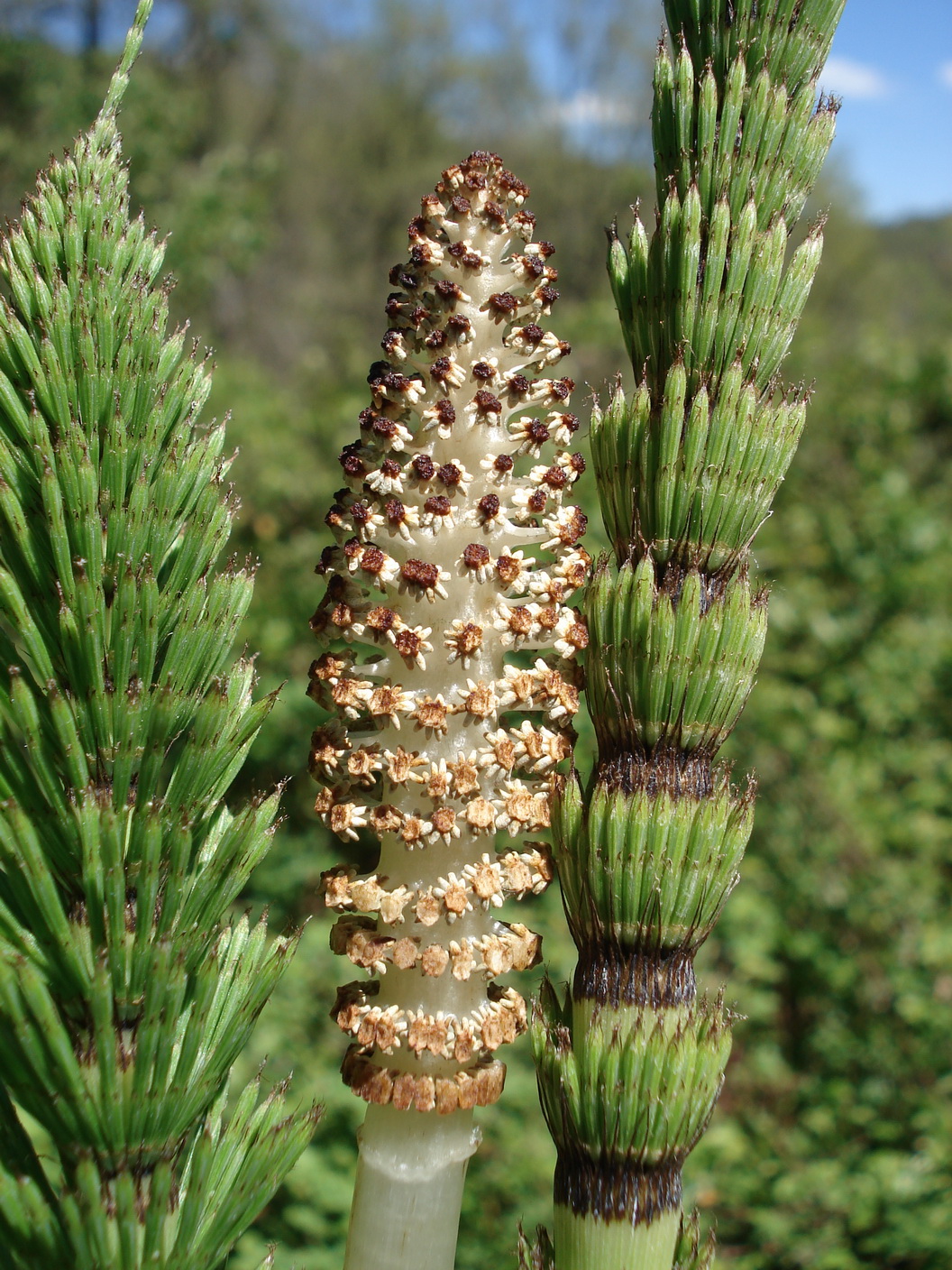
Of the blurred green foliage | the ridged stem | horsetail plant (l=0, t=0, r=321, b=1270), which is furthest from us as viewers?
the blurred green foliage

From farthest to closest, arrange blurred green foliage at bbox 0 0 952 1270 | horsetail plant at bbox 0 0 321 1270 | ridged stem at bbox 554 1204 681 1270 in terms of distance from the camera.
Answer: blurred green foliage at bbox 0 0 952 1270, ridged stem at bbox 554 1204 681 1270, horsetail plant at bbox 0 0 321 1270

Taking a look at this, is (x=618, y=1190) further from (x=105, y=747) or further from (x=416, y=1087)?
(x=105, y=747)

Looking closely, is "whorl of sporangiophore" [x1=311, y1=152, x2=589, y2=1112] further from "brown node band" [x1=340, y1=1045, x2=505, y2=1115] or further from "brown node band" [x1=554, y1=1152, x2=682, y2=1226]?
"brown node band" [x1=554, y1=1152, x2=682, y2=1226]

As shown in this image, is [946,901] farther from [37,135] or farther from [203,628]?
[37,135]

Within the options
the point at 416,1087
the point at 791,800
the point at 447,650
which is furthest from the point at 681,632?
the point at 791,800

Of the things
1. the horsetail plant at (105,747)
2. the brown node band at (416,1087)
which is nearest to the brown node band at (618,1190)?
the brown node band at (416,1087)

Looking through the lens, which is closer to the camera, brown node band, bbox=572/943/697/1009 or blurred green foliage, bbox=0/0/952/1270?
brown node band, bbox=572/943/697/1009

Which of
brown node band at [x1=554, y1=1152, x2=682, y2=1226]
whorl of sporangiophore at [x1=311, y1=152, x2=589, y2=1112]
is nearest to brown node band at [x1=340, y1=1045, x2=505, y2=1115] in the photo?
whorl of sporangiophore at [x1=311, y1=152, x2=589, y2=1112]

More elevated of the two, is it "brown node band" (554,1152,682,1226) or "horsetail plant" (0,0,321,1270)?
"horsetail plant" (0,0,321,1270)
